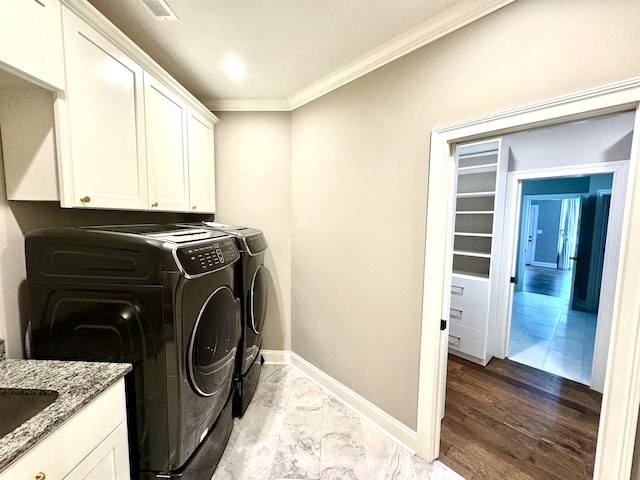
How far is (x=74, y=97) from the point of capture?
3.75 feet

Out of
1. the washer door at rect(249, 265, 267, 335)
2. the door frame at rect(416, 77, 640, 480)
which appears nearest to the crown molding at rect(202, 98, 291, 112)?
the washer door at rect(249, 265, 267, 335)

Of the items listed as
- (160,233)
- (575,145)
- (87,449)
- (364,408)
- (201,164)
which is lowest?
(364,408)

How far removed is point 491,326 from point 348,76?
2841 mm

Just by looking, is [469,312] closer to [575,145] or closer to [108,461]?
[575,145]

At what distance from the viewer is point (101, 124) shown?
1.28 metres

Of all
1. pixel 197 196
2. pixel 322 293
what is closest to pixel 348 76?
pixel 197 196

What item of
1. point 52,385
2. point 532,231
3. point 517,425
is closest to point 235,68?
point 52,385

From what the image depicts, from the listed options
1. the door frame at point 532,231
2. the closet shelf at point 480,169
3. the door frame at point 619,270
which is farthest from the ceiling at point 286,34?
the door frame at point 532,231

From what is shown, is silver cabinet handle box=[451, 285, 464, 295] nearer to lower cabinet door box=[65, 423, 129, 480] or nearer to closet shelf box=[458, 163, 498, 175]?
closet shelf box=[458, 163, 498, 175]

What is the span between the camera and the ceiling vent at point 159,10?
1333 mm

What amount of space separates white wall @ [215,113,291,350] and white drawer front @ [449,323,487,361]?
6.17 feet

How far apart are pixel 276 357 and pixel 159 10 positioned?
280 cm

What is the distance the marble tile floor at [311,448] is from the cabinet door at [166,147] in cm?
165

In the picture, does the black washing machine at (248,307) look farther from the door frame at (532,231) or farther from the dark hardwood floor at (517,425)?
the door frame at (532,231)
